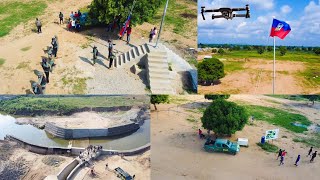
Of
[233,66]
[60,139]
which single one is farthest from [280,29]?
[233,66]

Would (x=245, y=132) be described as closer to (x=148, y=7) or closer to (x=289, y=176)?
(x=289, y=176)

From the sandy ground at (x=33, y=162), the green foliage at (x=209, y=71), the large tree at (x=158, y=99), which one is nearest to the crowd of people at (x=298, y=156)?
the large tree at (x=158, y=99)

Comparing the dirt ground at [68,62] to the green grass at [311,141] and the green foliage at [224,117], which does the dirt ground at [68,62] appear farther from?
the green grass at [311,141]

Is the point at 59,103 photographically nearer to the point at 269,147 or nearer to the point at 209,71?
the point at 269,147

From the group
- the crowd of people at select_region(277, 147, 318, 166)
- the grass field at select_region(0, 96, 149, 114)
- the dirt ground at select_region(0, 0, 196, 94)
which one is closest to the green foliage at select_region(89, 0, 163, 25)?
the dirt ground at select_region(0, 0, 196, 94)

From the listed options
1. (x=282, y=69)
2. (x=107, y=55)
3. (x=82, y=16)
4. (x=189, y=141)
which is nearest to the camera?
(x=189, y=141)

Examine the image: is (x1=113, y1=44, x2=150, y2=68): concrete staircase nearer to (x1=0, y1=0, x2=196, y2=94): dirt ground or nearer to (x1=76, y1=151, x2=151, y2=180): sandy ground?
(x1=0, y1=0, x2=196, y2=94): dirt ground

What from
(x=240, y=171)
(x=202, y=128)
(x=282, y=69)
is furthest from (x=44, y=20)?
(x=282, y=69)
